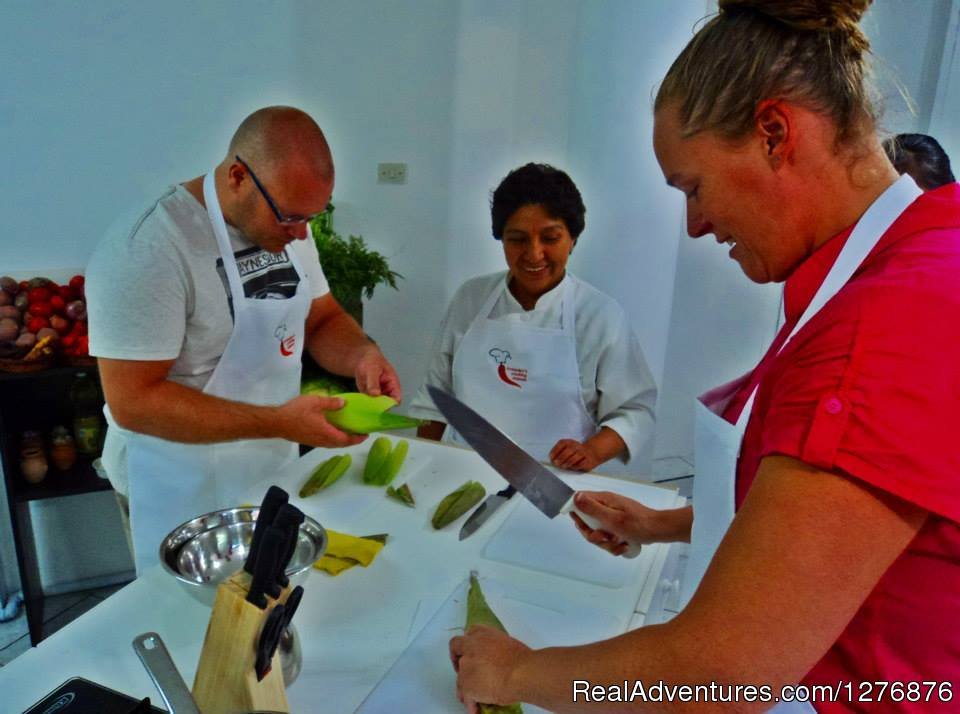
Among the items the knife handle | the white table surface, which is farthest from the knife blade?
the knife handle

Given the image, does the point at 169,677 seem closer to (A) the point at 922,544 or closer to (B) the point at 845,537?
(B) the point at 845,537

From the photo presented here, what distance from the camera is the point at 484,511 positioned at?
174 cm

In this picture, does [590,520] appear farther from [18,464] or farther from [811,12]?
[18,464]

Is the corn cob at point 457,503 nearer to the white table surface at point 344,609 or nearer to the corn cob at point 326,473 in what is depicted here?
the white table surface at point 344,609

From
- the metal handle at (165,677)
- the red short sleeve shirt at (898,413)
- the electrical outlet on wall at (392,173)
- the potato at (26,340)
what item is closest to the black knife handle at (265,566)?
the metal handle at (165,677)

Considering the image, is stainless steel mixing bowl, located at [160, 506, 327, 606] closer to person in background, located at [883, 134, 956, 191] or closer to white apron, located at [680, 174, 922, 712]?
white apron, located at [680, 174, 922, 712]

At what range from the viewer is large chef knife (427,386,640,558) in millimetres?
1521

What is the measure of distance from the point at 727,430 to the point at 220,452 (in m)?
1.49

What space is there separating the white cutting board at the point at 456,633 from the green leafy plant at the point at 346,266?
2290mm

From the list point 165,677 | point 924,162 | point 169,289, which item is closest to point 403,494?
point 169,289

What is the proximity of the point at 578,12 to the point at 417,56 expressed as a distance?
899mm

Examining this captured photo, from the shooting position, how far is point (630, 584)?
151 cm

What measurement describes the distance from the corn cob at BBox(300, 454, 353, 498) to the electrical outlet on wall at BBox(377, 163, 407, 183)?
248cm

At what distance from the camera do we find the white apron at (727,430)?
0.89m
